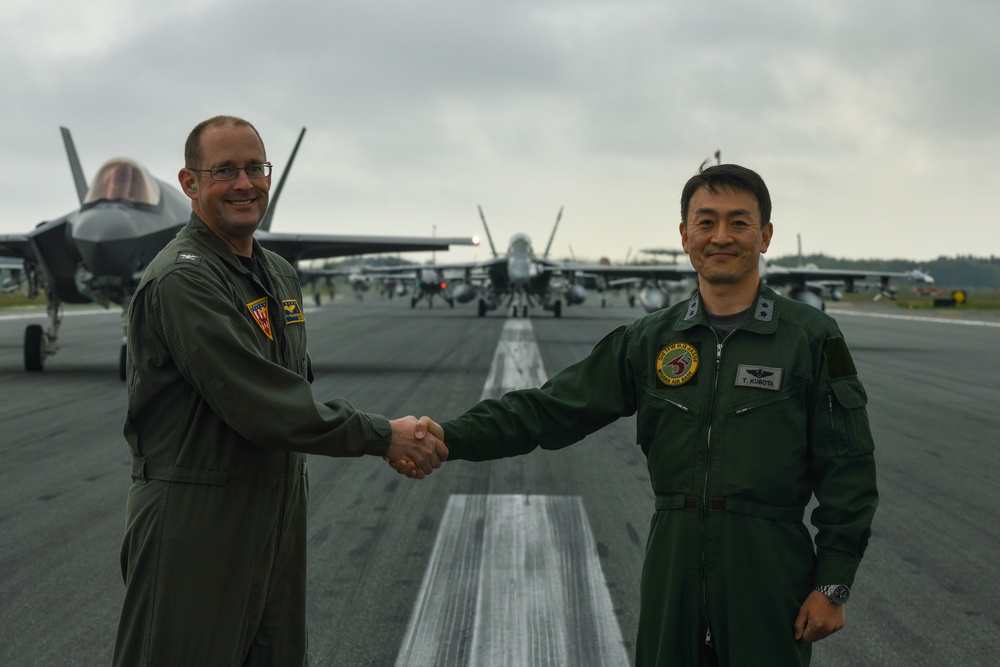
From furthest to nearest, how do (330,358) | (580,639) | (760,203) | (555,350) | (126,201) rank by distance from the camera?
1. (555,350)
2. (330,358)
3. (126,201)
4. (580,639)
5. (760,203)

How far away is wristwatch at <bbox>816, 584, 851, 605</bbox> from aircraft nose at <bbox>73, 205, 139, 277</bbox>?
42.4 ft

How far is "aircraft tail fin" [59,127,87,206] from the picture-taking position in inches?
682

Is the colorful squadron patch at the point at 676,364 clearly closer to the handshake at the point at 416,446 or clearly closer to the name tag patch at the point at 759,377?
the name tag patch at the point at 759,377

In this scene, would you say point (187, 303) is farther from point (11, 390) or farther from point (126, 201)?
point (11, 390)

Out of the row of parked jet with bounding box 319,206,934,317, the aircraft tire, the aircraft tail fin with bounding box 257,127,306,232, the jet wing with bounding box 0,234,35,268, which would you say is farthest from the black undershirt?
the row of parked jet with bounding box 319,206,934,317

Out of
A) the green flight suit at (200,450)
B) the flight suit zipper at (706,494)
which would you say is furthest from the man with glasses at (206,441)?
the flight suit zipper at (706,494)

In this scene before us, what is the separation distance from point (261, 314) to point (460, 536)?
3.33 meters

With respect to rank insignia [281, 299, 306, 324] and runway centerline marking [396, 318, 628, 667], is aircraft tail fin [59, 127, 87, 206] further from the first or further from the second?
rank insignia [281, 299, 306, 324]

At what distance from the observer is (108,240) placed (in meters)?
13.1

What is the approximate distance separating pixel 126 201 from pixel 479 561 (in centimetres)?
1107

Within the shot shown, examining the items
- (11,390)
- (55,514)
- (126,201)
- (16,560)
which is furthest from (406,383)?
(16,560)

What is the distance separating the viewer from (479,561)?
208 inches

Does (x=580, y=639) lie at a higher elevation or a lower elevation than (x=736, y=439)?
lower

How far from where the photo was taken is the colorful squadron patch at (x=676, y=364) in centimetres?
273
